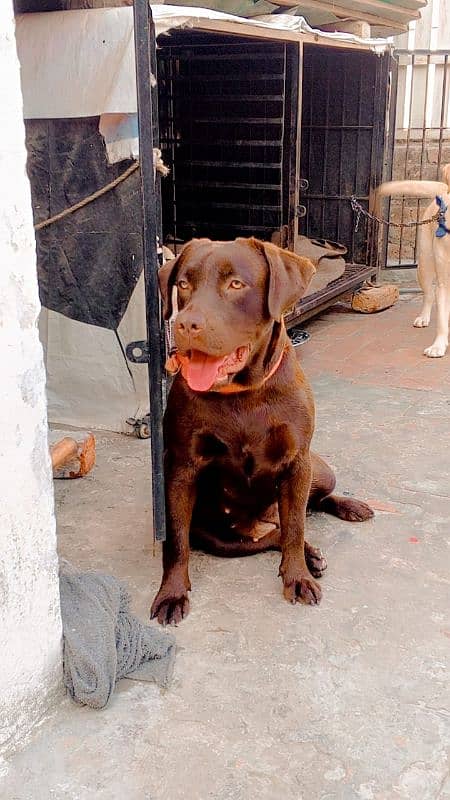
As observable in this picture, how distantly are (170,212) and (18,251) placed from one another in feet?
19.8

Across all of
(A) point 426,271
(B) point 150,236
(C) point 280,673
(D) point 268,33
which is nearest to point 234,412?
(B) point 150,236

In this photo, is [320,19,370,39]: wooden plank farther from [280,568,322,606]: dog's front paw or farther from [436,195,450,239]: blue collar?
[280,568,322,606]: dog's front paw

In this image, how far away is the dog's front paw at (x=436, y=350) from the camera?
6426 mm

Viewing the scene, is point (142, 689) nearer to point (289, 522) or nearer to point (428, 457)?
point (289, 522)

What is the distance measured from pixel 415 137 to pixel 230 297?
26.0 ft

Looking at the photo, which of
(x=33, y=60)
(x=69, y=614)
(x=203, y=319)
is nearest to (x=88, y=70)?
(x=33, y=60)

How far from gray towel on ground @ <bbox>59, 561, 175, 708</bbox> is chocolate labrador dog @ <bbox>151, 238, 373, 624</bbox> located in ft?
0.77

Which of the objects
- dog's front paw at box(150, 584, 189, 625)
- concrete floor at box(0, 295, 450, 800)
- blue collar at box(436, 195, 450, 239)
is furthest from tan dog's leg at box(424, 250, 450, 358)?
dog's front paw at box(150, 584, 189, 625)

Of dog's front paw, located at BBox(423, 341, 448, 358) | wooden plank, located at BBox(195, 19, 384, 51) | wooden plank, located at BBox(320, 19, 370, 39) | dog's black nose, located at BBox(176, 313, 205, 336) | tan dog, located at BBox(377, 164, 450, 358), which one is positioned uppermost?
wooden plank, located at BBox(320, 19, 370, 39)

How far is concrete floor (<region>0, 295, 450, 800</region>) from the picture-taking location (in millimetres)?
2223

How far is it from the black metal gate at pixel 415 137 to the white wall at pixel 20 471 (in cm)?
770

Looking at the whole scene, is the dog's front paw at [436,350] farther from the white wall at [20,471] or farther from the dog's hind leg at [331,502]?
the white wall at [20,471]

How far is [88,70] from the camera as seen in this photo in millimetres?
4164

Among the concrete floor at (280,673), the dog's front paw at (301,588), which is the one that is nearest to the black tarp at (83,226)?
the concrete floor at (280,673)
